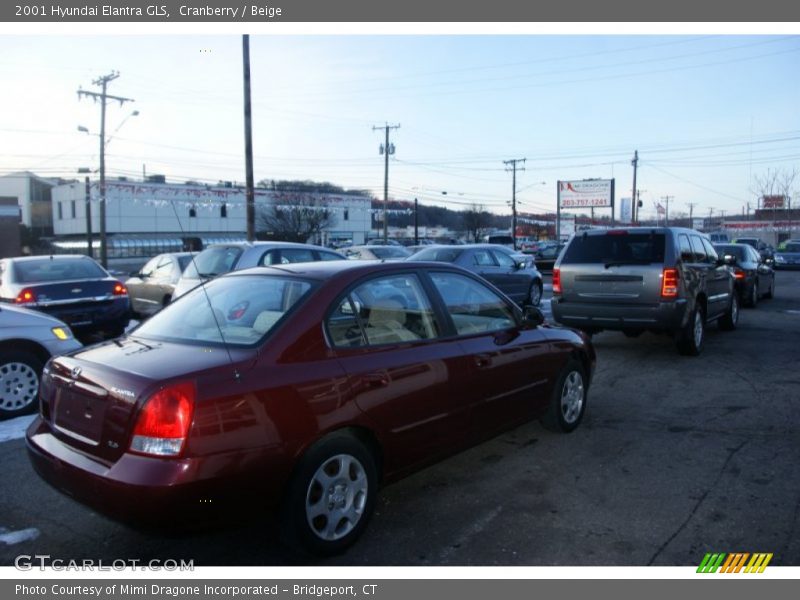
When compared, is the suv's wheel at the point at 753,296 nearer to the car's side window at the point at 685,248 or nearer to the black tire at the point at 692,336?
the black tire at the point at 692,336

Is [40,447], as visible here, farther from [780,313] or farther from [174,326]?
[780,313]

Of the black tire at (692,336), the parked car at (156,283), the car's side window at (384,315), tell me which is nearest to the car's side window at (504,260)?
the black tire at (692,336)

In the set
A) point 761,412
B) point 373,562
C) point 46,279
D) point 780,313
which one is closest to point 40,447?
point 373,562

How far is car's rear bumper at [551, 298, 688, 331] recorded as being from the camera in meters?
8.37

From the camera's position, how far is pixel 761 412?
241 inches

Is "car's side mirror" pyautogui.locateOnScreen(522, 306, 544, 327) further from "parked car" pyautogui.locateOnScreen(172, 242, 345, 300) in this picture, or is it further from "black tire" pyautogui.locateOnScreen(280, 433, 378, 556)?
"parked car" pyautogui.locateOnScreen(172, 242, 345, 300)

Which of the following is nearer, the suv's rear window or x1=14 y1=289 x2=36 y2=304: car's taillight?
the suv's rear window

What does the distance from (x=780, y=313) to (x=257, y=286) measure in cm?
1373

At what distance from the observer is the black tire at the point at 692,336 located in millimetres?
8688

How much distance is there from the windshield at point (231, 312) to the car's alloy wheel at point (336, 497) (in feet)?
2.63

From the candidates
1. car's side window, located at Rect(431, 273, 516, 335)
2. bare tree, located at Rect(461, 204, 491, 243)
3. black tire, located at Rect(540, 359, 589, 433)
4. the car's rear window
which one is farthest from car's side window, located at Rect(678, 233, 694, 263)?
bare tree, located at Rect(461, 204, 491, 243)

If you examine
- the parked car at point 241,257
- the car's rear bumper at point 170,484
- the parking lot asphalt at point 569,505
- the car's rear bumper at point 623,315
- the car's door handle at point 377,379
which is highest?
the parked car at point 241,257

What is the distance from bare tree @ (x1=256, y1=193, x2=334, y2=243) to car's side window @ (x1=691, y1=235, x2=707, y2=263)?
51.1 meters

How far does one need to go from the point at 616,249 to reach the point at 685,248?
959 millimetres
